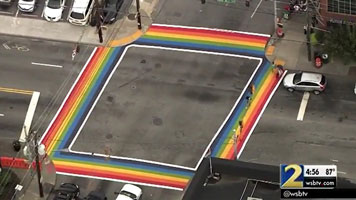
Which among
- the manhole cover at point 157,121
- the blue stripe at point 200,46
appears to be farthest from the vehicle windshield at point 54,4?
the manhole cover at point 157,121

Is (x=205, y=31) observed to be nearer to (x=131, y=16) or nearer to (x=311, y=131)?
(x=131, y=16)

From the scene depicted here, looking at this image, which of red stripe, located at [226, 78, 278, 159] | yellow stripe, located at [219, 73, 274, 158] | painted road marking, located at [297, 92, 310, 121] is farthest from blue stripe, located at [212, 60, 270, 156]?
painted road marking, located at [297, 92, 310, 121]

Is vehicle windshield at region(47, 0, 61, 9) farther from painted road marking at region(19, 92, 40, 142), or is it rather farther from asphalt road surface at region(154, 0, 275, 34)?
painted road marking at region(19, 92, 40, 142)

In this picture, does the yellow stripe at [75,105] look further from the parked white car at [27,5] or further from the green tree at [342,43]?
the green tree at [342,43]

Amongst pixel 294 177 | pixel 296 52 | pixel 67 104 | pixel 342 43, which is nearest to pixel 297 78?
pixel 296 52

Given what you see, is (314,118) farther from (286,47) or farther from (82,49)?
(82,49)

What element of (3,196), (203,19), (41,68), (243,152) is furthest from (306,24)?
(3,196)
